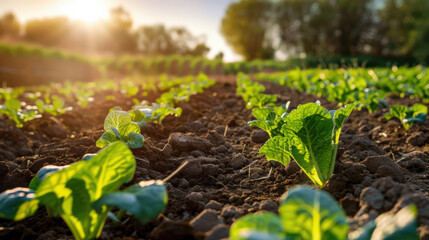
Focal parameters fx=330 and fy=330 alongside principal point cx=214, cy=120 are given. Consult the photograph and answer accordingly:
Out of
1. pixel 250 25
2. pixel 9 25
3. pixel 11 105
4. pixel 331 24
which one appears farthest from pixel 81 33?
pixel 11 105

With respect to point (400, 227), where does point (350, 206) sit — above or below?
below

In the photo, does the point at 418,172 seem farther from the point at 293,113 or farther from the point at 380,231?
the point at 380,231

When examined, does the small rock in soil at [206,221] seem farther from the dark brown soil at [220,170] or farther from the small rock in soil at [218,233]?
the small rock in soil at [218,233]

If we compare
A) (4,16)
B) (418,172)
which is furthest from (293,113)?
(4,16)

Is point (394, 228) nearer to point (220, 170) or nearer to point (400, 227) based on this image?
point (400, 227)

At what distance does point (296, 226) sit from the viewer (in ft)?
3.04

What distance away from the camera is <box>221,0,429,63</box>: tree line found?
3262 cm

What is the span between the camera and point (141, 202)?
44.1 inches

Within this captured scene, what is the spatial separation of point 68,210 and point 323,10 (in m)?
37.9

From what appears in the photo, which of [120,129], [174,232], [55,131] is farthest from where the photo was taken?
[55,131]

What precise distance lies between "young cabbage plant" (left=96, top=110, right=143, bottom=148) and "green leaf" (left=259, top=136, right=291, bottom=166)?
2.31 ft

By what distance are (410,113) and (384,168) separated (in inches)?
69.9

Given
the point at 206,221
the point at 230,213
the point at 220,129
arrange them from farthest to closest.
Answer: the point at 220,129 < the point at 230,213 < the point at 206,221

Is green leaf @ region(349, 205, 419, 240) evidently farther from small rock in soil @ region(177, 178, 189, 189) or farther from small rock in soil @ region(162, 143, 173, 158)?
small rock in soil @ region(162, 143, 173, 158)
